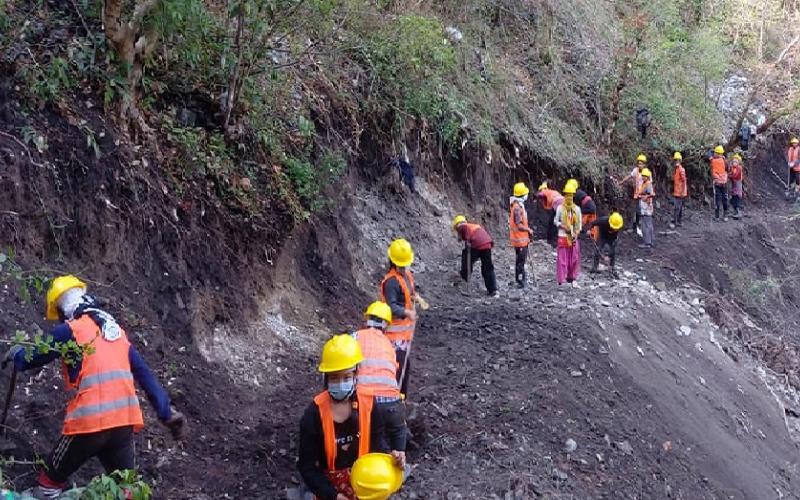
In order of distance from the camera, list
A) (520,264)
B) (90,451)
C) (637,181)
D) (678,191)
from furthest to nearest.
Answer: (678,191) → (637,181) → (520,264) → (90,451)

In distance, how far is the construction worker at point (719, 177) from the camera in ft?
56.2

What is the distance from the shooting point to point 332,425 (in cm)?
387

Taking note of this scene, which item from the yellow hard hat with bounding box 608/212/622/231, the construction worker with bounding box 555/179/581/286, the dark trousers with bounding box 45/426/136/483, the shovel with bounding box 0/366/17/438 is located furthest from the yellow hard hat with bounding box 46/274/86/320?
the yellow hard hat with bounding box 608/212/622/231

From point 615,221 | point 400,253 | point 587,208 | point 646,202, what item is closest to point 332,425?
point 400,253

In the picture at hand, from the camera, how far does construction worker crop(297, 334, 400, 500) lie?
12.7 feet

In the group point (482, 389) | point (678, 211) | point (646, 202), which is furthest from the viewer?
point (678, 211)

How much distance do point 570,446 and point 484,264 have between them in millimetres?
4466

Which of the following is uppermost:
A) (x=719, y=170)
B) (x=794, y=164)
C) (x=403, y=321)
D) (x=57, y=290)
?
(x=57, y=290)

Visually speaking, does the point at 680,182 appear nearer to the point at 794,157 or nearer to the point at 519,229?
the point at 794,157

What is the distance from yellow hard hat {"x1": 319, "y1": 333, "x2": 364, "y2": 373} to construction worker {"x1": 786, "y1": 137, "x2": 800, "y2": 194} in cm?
2087

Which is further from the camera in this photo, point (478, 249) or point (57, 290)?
point (478, 249)

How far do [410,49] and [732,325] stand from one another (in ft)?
23.9

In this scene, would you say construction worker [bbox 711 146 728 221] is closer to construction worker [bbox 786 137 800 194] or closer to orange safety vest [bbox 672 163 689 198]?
orange safety vest [bbox 672 163 689 198]

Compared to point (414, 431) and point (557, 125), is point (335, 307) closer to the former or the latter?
point (414, 431)
